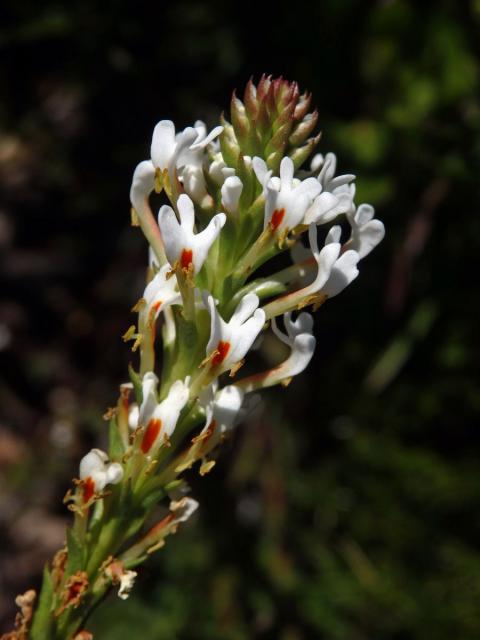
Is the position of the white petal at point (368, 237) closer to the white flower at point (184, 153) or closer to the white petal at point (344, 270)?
the white petal at point (344, 270)

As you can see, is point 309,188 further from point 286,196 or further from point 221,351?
point 221,351

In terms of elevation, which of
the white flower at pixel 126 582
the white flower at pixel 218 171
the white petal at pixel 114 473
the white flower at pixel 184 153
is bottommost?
the white flower at pixel 126 582

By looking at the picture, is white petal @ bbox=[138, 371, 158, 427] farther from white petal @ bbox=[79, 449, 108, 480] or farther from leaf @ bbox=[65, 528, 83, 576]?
leaf @ bbox=[65, 528, 83, 576]

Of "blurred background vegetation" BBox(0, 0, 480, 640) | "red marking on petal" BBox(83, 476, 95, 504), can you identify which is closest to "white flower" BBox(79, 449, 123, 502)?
"red marking on petal" BBox(83, 476, 95, 504)

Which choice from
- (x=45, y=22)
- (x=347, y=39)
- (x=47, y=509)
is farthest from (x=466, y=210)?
(x=47, y=509)

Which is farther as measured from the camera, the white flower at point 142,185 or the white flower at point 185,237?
the white flower at point 142,185

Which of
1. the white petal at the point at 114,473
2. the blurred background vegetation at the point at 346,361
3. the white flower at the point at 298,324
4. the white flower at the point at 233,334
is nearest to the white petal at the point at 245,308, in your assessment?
the white flower at the point at 233,334
